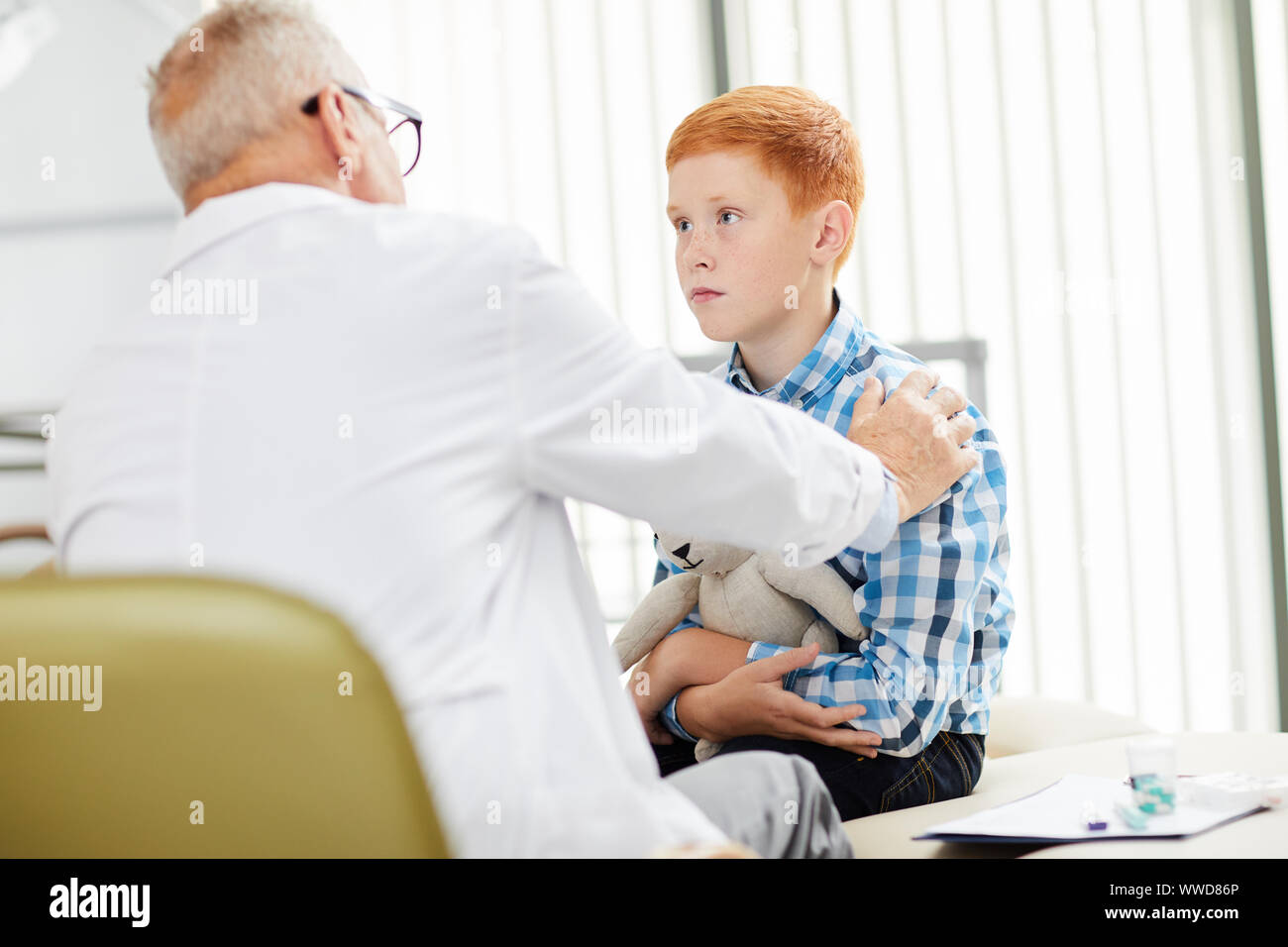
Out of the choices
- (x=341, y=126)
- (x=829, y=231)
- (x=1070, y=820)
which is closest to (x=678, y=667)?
(x=1070, y=820)

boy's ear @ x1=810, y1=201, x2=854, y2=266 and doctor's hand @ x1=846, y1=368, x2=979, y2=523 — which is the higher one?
boy's ear @ x1=810, y1=201, x2=854, y2=266

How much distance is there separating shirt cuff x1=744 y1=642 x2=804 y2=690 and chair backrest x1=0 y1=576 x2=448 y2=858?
28.0 inches

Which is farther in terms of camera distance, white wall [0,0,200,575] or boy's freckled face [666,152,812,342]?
white wall [0,0,200,575]

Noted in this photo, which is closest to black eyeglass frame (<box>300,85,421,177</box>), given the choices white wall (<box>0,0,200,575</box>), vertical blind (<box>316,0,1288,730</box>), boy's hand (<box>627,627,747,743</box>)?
boy's hand (<box>627,627,747,743</box>)

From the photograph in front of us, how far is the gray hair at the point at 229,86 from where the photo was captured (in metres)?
1.00

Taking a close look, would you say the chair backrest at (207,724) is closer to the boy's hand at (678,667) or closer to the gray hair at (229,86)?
the gray hair at (229,86)

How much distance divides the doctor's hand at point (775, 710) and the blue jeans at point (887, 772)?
0.02m

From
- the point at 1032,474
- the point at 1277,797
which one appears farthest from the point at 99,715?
the point at 1032,474

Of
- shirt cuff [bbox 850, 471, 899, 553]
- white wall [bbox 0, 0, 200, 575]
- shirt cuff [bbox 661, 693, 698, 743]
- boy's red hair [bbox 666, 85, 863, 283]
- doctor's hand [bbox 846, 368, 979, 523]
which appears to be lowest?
shirt cuff [bbox 661, 693, 698, 743]

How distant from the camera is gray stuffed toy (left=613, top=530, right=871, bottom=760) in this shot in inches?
53.9

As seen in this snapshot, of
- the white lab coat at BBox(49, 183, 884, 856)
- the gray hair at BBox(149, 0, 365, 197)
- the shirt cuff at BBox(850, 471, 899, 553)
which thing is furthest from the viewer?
the shirt cuff at BBox(850, 471, 899, 553)

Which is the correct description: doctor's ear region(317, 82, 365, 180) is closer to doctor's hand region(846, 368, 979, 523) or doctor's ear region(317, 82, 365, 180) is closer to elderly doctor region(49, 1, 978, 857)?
elderly doctor region(49, 1, 978, 857)
